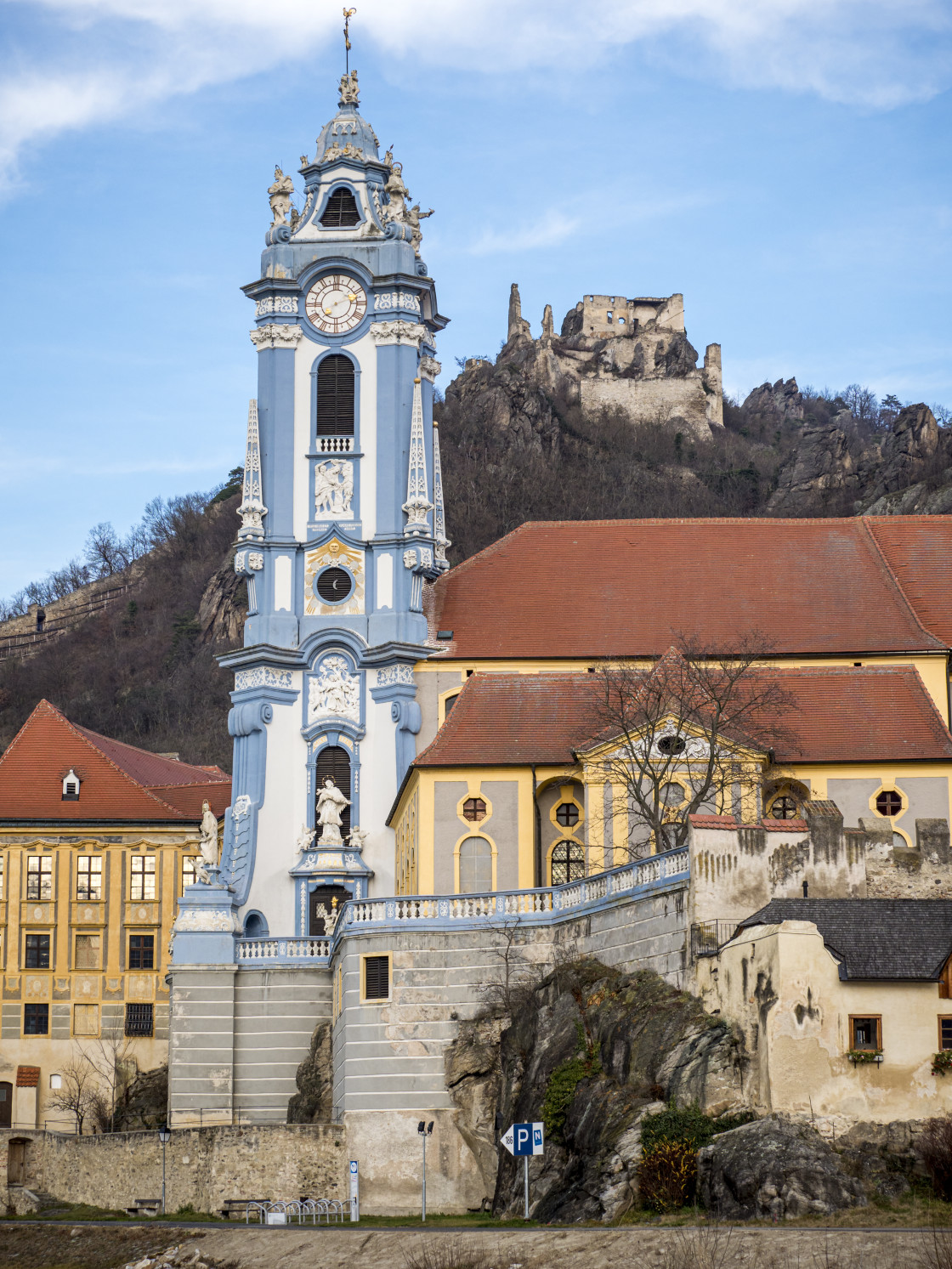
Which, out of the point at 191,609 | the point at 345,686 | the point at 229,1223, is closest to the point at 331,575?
the point at 345,686

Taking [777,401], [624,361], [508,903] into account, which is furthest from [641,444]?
[508,903]

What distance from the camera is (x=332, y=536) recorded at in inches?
2611

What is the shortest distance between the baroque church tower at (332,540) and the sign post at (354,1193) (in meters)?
14.8

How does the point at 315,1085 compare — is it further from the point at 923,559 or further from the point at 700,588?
the point at 923,559

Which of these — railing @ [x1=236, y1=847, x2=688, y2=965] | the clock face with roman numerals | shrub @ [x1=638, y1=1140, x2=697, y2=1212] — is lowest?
shrub @ [x1=638, y1=1140, x2=697, y2=1212]

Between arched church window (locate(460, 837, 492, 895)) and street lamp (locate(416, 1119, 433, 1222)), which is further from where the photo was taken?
arched church window (locate(460, 837, 492, 895))

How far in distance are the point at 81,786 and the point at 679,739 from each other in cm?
2536

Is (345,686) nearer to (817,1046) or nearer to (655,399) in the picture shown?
(817,1046)

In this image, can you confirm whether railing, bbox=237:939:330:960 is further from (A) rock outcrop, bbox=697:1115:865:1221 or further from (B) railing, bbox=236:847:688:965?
(A) rock outcrop, bbox=697:1115:865:1221

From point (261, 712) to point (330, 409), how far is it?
9455mm

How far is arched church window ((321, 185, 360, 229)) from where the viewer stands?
6906 centimetres

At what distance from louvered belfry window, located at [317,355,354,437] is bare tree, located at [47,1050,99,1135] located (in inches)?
824

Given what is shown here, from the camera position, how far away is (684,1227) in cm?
3728

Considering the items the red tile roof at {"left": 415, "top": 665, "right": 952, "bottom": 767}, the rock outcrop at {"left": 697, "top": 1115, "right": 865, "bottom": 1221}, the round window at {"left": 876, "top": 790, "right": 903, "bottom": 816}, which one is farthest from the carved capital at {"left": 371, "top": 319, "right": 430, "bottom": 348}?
the rock outcrop at {"left": 697, "top": 1115, "right": 865, "bottom": 1221}
